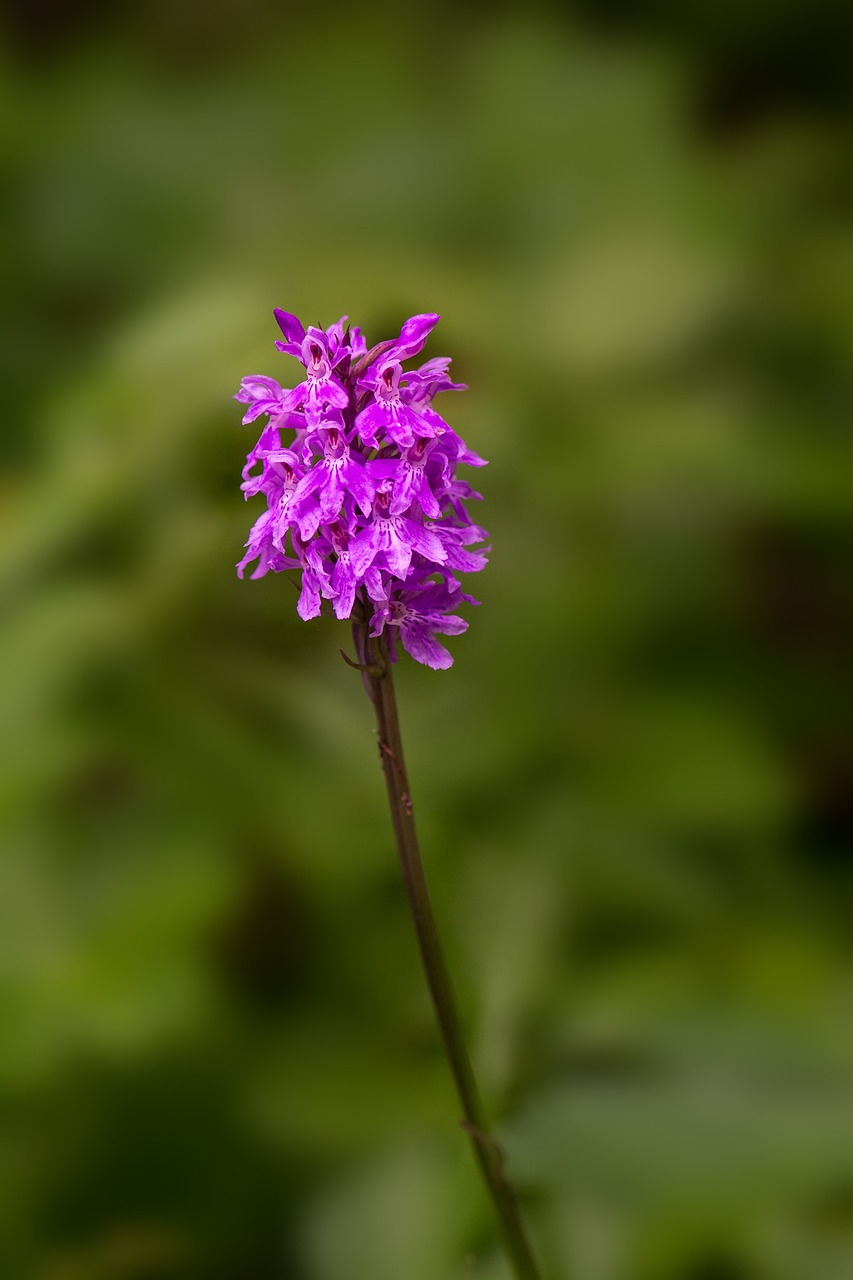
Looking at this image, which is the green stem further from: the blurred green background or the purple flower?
the blurred green background

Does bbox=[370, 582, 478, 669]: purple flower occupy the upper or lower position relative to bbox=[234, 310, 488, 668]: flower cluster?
lower

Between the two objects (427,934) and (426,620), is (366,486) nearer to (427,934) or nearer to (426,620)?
(426,620)

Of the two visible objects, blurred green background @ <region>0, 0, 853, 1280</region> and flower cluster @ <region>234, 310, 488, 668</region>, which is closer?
flower cluster @ <region>234, 310, 488, 668</region>

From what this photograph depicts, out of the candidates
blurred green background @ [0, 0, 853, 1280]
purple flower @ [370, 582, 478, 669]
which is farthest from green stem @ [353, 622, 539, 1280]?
blurred green background @ [0, 0, 853, 1280]

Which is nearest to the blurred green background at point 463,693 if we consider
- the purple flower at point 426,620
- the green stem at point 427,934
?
the green stem at point 427,934

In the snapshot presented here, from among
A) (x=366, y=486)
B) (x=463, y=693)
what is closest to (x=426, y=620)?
(x=366, y=486)

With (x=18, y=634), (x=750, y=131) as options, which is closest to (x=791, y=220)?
(x=750, y=131)
